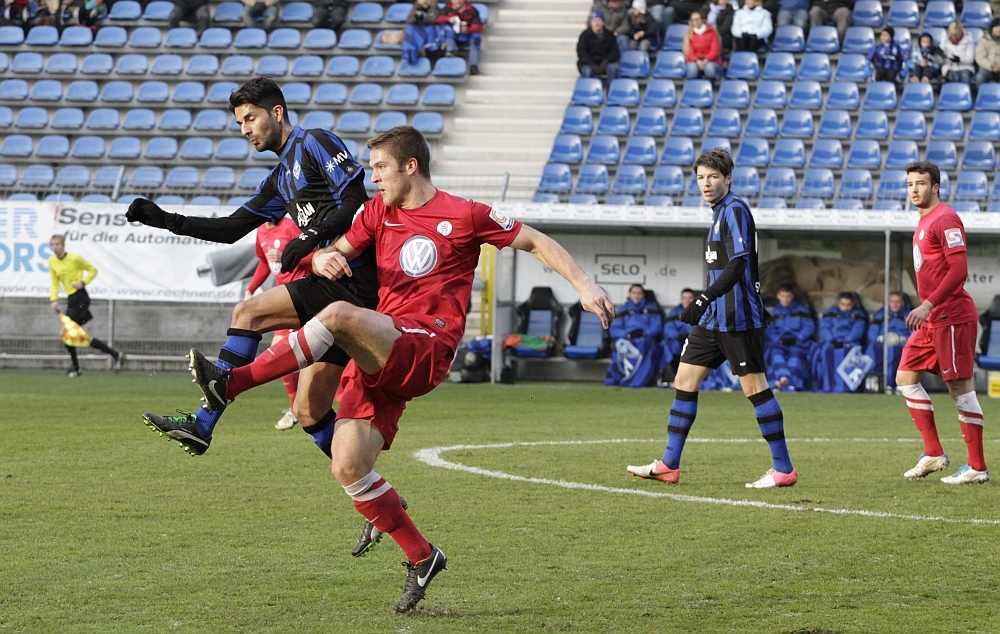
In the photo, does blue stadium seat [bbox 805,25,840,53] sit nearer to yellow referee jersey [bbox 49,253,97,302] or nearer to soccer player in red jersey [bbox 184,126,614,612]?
yellow referee jersey [bbox 49,253,97,302]

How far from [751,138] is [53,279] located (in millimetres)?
11121

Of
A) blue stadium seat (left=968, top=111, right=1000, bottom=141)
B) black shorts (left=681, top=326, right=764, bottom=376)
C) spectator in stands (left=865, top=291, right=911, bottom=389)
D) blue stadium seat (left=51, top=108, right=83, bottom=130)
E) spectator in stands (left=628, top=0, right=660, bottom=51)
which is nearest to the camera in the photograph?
black shorts (left=681, top=326, right=764, bottom=376)

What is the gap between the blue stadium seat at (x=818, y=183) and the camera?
805 inches

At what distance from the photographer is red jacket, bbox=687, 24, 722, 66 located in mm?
22641

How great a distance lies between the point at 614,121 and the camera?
2258cm

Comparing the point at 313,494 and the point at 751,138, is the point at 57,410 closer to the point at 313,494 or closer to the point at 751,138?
the point at 313,494

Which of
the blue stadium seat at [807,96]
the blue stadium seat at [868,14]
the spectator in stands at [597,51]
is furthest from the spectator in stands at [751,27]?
the spectator in stands at [597,51]

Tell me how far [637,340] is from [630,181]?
9.95 feet

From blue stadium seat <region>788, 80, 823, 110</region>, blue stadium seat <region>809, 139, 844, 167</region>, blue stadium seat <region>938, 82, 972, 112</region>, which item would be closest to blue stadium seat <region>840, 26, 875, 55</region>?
blue stadium seat <region>788, 80, 823, 110</region>

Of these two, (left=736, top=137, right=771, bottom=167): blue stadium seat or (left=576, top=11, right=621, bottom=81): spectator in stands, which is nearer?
(left=736, top=137, right=771, bottom=167): blue stadium seat

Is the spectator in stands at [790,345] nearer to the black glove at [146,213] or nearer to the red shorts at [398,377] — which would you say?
the black glove at [146,213]

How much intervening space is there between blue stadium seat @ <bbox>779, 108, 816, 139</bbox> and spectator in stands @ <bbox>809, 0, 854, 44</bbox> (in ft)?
6.69

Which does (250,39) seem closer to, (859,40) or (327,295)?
(859,40)

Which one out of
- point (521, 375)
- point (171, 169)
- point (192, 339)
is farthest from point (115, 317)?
point (521, 375)
